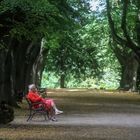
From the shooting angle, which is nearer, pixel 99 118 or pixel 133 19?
pixel 99 118

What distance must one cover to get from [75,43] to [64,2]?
42571 millimetres

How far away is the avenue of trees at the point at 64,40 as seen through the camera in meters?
18.5

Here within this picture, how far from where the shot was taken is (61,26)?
23.8 metres

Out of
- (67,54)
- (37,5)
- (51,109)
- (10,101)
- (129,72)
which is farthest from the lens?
(67,54)

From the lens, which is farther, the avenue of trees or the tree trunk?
the tree trunk

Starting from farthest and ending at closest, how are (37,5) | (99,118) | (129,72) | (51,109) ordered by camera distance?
(129,72) < (99,118) < (51,109) < (37,5)

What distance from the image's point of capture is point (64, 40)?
163 feet

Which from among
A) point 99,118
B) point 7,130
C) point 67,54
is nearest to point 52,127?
point 7,130

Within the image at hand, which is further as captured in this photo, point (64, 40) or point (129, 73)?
point (129, 73)

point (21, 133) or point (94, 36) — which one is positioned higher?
point (94, 36)

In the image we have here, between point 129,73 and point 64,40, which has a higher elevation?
point 64,40

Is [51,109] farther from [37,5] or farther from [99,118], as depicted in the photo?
[37,5]

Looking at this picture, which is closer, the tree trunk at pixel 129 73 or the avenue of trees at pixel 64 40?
the avenue of trees at pixel 64 40

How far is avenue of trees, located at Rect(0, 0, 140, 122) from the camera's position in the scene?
60.8 ft
